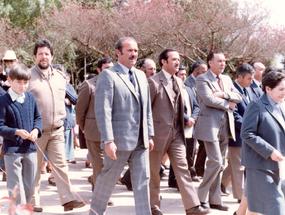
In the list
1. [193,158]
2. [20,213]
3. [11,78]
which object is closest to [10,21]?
[193,158]

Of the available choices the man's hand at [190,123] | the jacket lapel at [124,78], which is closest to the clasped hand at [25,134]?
the jacket lapel at [124,78]

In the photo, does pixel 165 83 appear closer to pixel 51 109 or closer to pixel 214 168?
pixel 214 168

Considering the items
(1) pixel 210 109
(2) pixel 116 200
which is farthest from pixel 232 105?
(2) pixel 116 200

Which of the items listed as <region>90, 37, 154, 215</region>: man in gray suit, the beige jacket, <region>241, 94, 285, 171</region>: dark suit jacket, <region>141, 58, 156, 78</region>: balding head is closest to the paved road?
the beige jacket

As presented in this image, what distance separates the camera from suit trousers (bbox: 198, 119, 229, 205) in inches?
239

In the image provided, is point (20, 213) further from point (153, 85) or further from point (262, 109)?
point (153, 85)

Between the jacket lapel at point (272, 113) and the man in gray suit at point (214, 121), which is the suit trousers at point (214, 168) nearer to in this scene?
the man in gray suit at point (214, 121)

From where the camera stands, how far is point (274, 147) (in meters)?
4.29

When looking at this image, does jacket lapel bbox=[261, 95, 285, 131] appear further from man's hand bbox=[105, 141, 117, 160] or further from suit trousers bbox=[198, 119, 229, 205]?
suit trousers bbox=[198, 119, 229, 205]

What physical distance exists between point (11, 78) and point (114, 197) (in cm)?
265

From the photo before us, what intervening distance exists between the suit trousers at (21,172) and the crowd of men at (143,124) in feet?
2.02

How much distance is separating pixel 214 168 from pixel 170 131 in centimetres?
77

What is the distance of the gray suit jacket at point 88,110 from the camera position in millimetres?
6203

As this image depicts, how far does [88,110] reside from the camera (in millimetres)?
6289
